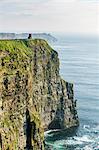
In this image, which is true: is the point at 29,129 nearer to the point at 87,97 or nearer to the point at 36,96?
the point at 36,96

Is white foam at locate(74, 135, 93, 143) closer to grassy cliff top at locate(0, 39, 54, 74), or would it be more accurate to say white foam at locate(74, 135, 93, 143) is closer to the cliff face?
the cliff face

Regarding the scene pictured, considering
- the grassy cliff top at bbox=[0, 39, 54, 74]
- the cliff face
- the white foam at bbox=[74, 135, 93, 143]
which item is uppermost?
the grassy cliff top at bbox=[0, 39, 54, 74]

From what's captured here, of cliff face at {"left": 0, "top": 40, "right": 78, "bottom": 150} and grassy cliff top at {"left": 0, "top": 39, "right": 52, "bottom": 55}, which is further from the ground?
grassy cliff top at {"left": 0, "top": 39, "right": 52, "bottom": 55}

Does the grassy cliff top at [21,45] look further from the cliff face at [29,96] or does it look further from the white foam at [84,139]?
the white foam at [84,139]

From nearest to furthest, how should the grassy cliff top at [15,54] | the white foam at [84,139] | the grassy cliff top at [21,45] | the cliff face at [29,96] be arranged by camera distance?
the cliff face at [29,96]
the grassy cliff top at [15,54]
the grassy cliff top at [21,45]
the white foam at [84,139]

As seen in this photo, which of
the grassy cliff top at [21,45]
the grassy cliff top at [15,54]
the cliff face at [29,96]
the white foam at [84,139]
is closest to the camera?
the cliff face at [29,96]

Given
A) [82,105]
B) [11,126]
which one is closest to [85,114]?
[82,105]

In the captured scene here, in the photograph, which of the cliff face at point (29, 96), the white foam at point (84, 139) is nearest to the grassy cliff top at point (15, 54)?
the cliff face at point (29, 96)

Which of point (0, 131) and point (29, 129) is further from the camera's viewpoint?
point (29, 129)

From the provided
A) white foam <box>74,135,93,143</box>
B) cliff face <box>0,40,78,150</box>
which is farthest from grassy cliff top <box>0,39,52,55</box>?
white foam <box>74,135,93,143</box>
